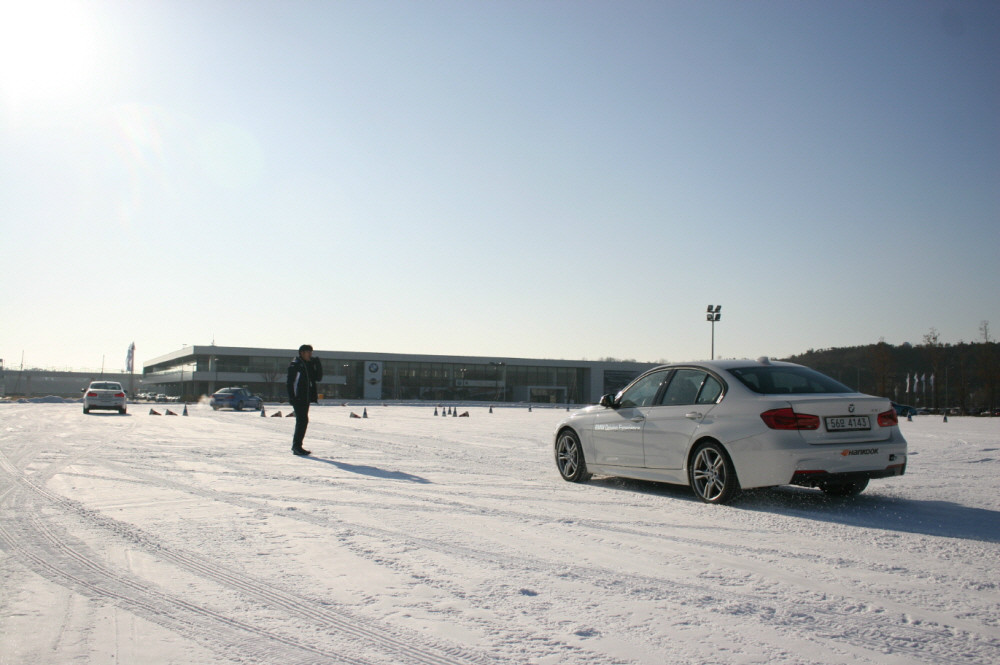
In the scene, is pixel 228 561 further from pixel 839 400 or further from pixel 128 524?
pixel 839 400

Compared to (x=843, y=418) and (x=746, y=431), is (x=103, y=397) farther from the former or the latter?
(x=843, y=418)

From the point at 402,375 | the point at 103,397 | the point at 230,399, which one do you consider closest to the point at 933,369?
the point at 402,375

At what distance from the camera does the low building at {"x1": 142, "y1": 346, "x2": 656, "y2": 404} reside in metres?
92.0

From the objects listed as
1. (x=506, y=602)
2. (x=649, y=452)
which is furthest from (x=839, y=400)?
(x=506, y=602)

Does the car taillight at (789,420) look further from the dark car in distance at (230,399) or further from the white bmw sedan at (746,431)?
the dark car in distance at (230,399)

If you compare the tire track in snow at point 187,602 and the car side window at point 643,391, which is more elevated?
the car side window at point 643,391

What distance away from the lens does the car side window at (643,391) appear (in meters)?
8.29

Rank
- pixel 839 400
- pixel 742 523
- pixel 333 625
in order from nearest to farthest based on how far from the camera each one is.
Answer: pixel 333 625
pixel 742 523
pixel 839 400

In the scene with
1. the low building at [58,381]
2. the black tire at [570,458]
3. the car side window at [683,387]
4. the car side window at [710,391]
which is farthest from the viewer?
the low building at [58,381]

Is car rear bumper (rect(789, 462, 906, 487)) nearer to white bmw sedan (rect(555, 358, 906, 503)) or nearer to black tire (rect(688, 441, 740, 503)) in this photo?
white bmw sedan (rect(555, 358, 906, 503))

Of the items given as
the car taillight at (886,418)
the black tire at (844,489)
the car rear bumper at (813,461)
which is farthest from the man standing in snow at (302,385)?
the car taillight at (886,418)

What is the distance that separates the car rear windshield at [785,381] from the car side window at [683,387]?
395mm

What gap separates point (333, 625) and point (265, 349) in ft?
308

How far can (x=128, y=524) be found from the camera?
19.6 ft
